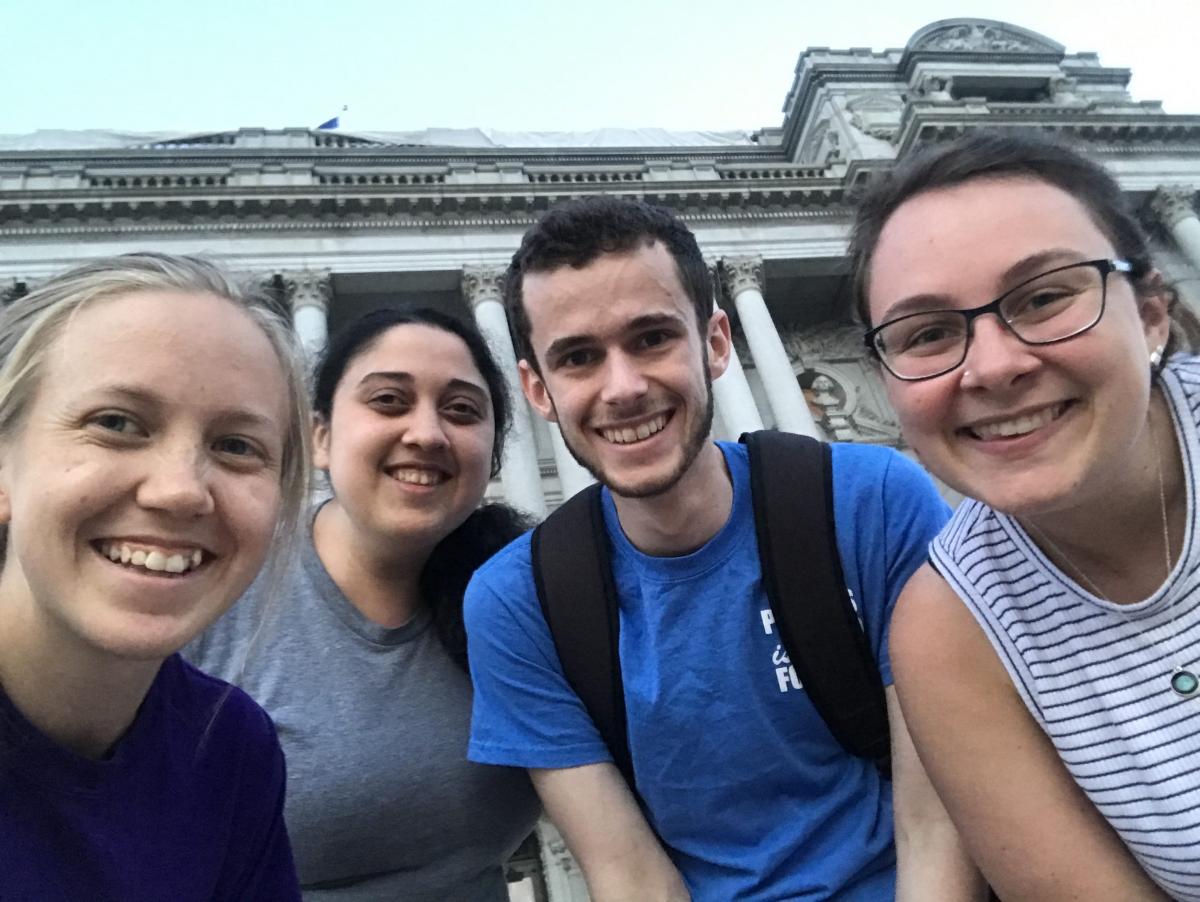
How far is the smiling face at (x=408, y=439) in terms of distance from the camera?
3051mm

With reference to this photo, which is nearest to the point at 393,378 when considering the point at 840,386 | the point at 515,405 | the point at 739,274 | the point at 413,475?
the point at 413,475

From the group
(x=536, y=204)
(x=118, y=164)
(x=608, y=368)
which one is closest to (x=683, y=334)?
(x=608, y=368)

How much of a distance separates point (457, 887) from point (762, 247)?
17.5m

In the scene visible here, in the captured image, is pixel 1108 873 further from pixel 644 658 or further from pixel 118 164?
pixel 118 164

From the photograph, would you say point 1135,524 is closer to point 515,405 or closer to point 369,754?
point 369,754

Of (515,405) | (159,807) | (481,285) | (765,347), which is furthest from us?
(765,347)

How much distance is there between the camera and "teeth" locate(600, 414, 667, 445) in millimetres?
2508

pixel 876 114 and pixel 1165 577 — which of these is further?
pixel 876 114

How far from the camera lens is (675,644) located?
8.20 feet

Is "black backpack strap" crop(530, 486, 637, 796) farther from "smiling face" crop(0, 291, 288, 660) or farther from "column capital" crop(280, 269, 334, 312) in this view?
"column capital" crop(280, 269, 334, 312)

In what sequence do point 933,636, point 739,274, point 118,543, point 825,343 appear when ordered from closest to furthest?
point 118,543
point 933,636
point 739,274
point 825,343

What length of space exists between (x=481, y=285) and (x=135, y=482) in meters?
15.1

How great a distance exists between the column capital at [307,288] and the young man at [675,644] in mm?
13675

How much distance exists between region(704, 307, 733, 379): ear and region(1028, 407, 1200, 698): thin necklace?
4.33 ft
